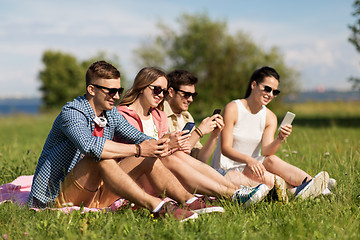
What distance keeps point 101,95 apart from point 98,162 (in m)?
0.71

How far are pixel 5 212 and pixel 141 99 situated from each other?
1862 mm

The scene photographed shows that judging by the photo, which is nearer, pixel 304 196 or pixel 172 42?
pixel 304 196

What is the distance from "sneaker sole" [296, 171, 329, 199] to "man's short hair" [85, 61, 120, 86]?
2203 millimetres

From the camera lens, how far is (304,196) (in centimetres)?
397

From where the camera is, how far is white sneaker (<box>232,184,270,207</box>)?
11.9ft

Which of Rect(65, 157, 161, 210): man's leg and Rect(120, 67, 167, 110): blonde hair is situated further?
Rect(120, 67, 167, 110): blonde hair

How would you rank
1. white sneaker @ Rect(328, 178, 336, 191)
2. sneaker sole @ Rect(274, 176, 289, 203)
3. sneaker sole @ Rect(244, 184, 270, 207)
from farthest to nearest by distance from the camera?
white sneaker @ Rect(328, 178, 336, 191) → sneaker sole @ Rect(274, 176, 289, 203) → sneaker sole @ Rect(244, 184, 270, 207)

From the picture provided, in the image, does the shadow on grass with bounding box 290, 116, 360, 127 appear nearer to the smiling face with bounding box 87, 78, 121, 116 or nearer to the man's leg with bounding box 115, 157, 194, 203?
the man's leg with bounding box 115, 157, 194, 203

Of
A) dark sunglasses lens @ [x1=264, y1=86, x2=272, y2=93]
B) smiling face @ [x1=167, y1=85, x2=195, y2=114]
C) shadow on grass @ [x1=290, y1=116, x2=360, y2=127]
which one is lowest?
shadow on grass @ [x1=290, y1=116, x2=360, y2=127]

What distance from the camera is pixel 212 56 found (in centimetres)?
2847

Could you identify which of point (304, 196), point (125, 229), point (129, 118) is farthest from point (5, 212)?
point (304, 196)

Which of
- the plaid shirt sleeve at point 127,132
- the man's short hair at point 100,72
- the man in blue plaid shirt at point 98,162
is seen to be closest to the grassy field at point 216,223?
the man in blue plaid shirt at point 98,162

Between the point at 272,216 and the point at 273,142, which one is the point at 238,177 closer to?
the point at 273,142

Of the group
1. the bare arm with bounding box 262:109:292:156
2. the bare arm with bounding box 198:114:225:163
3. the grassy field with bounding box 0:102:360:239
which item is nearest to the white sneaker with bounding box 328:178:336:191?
the grassy field with bounding box 0:102:360:239
